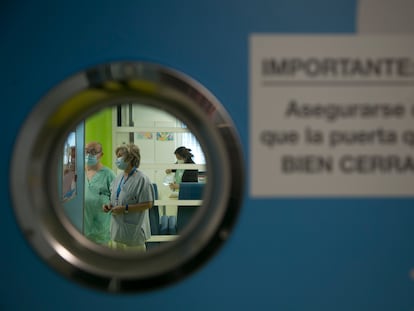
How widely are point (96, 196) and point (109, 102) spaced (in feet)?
7.81

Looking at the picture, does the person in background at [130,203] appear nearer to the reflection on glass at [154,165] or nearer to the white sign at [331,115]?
the reflection on glass at [154,165]

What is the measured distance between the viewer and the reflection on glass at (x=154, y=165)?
3.48 m

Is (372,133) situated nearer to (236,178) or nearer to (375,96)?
(375,96)

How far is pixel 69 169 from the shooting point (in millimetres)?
2613

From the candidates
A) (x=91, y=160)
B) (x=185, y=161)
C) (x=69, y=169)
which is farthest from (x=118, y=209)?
(x=185, y=161)

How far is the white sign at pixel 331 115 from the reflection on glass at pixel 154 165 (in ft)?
4.76

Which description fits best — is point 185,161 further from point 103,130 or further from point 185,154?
point 103,130

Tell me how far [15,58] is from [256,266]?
0.91 metres

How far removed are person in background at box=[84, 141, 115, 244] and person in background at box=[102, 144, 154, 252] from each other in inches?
4.0

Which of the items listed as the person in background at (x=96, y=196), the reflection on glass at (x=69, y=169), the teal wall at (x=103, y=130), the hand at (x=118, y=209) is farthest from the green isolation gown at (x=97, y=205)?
the teal wall at (x=103, y=130)

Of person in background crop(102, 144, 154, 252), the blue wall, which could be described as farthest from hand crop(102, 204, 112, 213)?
the blue wall

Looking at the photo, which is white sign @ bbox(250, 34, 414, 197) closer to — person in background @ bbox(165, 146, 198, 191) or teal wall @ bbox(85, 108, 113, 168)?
person in background @ bbox(165, 146, 198, 191)

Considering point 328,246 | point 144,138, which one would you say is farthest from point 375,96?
point 144,138

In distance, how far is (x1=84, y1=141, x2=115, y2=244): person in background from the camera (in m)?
3.38
